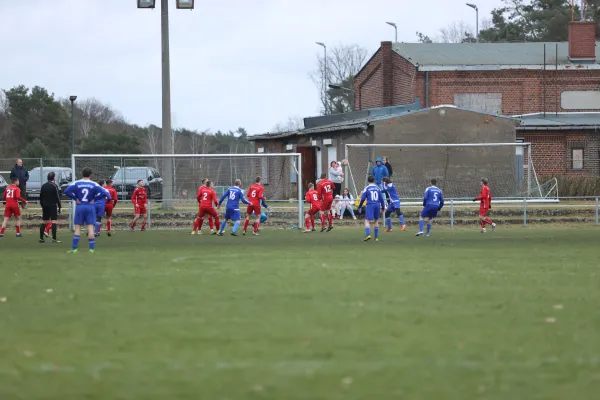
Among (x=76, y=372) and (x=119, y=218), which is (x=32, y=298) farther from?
(x=119, y=218)

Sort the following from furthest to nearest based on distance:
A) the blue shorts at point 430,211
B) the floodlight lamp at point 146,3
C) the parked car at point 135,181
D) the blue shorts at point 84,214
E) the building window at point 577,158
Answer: the building window at point 577,158
the parked car at point 135,181
the floodlight lamp at point 146,3
the blue shorts at point 430,211
the blue shorts at point 84,214

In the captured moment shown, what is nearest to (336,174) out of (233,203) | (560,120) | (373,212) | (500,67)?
(233,203)

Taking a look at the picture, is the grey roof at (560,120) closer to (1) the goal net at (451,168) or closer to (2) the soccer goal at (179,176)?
(1) the goal net at (451,168)

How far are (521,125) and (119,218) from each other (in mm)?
19514

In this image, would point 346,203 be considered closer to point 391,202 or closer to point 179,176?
point 391,202

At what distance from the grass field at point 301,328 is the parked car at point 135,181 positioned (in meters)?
15.8

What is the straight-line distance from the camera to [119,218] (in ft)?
118

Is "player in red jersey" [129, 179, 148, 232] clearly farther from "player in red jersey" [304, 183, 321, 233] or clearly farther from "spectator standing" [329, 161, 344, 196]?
"spectator standing" [329, 161, 344, 196]

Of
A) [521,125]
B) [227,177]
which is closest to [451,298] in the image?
[227,177]

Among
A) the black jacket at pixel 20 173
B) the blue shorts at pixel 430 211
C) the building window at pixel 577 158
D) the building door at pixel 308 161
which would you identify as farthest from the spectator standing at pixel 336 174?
the building window at pixel 577 158

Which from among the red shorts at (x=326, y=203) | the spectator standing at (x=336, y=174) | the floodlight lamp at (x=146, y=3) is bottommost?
the red shorts at (x=326, y=203)

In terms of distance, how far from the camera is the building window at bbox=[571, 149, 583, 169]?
4825cm

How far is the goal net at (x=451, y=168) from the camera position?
39116 mm

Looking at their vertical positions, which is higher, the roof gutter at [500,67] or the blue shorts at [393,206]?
the roof gutter at [500,67]
